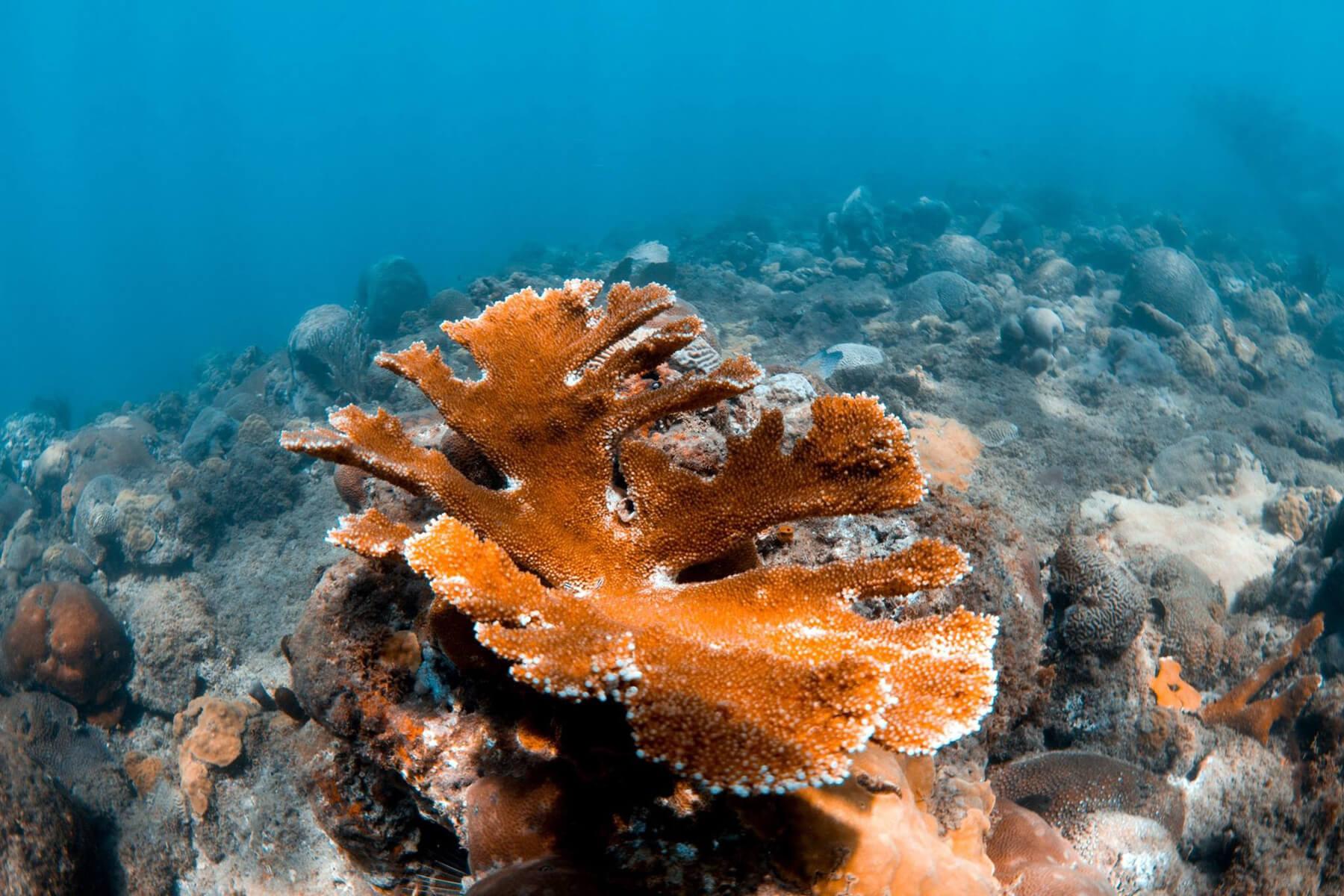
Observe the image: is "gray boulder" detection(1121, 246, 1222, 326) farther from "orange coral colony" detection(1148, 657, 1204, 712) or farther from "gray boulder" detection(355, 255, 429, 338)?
"gray boulder" detection(355, 255, 429, 338)

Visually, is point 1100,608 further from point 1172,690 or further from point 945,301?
point 945,301

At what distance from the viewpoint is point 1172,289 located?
621 inches

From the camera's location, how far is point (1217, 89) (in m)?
51.9

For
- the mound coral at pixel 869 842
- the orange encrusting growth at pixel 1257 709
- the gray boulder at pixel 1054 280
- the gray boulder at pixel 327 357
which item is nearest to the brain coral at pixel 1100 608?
the orange encrusting growth at pixel 1257 709

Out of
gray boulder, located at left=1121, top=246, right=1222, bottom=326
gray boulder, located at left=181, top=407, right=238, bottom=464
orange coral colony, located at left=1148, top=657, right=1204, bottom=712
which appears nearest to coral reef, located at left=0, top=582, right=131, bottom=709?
gray boulder, located at left=181, top=407, right=238, bottom=464

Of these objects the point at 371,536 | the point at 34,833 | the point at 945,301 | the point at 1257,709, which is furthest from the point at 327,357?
the point at 1257,709

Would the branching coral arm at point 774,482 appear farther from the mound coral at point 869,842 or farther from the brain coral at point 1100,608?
the brain coral at point 1100,608

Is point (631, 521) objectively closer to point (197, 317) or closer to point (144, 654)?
point (144, 654)

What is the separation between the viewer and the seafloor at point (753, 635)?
5.86 ft

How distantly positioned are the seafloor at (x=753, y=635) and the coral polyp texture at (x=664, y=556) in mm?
103

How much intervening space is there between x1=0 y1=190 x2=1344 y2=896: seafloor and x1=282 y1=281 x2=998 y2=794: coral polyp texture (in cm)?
10

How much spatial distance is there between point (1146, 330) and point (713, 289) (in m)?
10.3

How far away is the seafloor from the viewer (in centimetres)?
179

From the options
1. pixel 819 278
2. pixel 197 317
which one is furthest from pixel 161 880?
pixel 197 317
